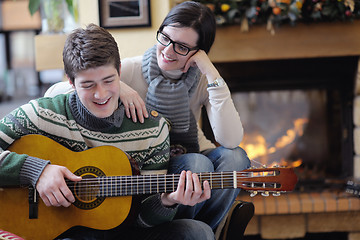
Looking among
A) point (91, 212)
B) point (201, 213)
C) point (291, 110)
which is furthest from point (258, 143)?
point (91, 212)

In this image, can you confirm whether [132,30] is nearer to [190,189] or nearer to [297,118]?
[297,118]

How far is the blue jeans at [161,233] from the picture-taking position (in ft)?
3.96

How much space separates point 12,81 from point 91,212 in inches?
109

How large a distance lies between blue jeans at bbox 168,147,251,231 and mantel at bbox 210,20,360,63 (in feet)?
3.27

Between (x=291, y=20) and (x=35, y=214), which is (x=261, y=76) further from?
(x=35, y=214)

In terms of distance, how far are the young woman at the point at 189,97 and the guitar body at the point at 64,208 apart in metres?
0.18

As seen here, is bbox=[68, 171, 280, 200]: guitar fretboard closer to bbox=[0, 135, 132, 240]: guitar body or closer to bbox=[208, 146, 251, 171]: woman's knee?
bbox=[0, 135, 132, 240]: guitar body

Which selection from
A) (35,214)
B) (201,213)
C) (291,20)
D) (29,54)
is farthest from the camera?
(29,54)

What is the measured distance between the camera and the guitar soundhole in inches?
45.3

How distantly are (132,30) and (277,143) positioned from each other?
115 cm

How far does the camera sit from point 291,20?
7.14ft

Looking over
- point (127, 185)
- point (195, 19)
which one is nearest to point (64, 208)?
point (127, 185)

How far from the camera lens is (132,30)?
224cm

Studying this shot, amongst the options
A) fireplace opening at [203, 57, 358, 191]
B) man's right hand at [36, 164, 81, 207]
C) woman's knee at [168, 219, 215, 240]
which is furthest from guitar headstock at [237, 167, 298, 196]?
fireplace opening at [203, 57, 358, 191]
